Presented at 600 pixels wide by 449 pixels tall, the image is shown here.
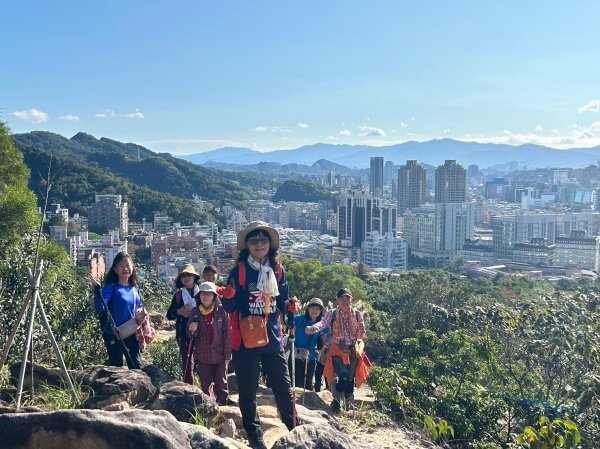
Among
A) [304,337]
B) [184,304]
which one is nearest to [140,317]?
[184,304]

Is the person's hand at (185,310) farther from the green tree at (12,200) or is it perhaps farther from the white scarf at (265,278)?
the green tree at (12,200)

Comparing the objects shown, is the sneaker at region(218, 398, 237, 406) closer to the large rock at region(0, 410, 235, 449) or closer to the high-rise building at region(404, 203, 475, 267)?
the large rock at region(0, 410, 235, 449)

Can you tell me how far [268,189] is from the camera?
109562mm

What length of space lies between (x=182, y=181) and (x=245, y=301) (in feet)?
231

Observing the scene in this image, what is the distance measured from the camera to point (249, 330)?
226 cm

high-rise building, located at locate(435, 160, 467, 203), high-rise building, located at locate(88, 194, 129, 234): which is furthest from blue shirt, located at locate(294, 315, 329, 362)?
high-rise building, located at locate(435, 160, 467, 203)

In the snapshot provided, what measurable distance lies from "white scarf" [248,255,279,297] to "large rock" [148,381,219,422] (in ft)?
1.90

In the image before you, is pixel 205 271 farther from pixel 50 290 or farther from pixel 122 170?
pixel 122 170

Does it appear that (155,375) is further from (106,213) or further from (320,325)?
(106,213)

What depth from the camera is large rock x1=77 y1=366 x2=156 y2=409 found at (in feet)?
7.64

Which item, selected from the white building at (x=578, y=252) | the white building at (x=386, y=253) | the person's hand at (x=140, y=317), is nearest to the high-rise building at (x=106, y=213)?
the white building at (x=386, y=253)

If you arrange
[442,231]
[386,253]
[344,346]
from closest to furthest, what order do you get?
[344,346]
[386,253]
[442,231]

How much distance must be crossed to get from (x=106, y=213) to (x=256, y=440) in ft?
155

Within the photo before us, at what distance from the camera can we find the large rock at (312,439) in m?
1.91
